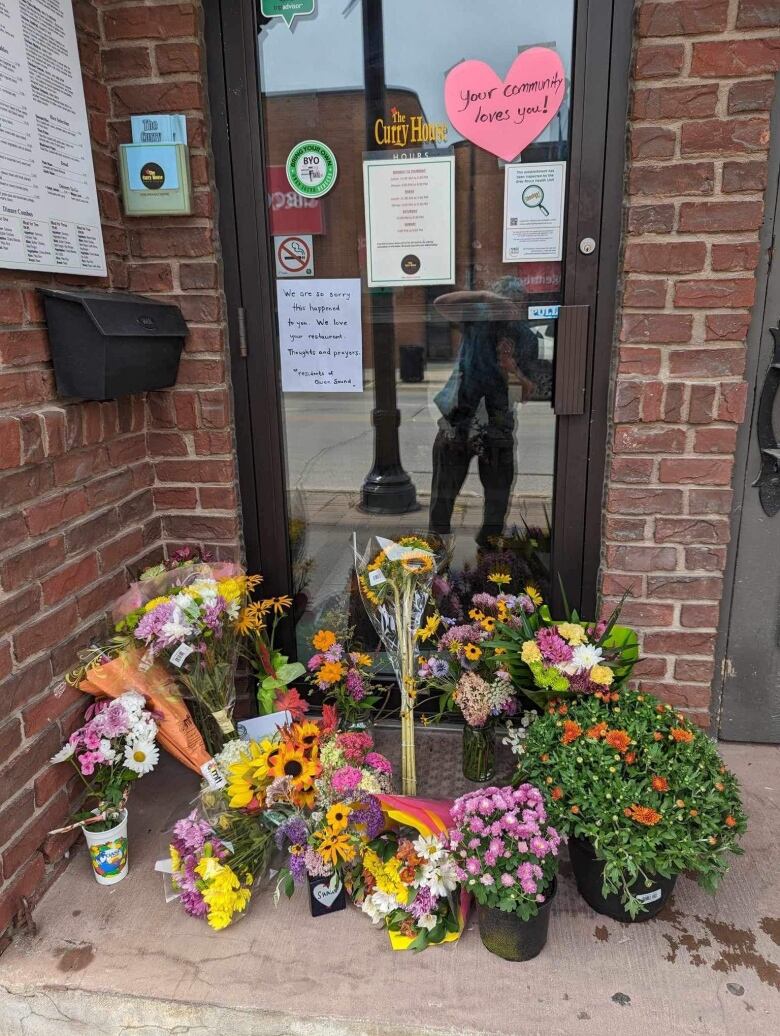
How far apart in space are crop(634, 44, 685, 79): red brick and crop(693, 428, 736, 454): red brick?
A: 3.25 ft

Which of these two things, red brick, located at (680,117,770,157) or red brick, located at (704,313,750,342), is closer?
red brick, located at (680,117,770,157)

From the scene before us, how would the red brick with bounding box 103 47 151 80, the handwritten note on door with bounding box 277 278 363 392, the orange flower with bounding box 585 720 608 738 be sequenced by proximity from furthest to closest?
the handwritten note on door with bounding box 277 278 363 392 → the red brick with bounding box 103 47 151 80 → the orange flower with bounding box 585 720 608 738

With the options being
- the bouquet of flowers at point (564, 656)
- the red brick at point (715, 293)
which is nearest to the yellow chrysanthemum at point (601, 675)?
the bouquet of flowers at point (564, 656)

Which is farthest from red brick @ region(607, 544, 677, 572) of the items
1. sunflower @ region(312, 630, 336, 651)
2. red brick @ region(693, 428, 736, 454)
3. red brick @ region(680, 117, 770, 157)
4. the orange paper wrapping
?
the orange paper wrapping

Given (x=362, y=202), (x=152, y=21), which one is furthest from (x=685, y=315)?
(x=152, y=21)

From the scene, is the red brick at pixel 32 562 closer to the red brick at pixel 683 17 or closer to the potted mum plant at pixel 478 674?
the potted mum plant at pixel 478 674

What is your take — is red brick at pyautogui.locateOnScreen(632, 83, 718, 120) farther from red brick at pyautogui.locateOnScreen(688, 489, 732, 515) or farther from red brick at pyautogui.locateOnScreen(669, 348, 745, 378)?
red brick at pyautogui.locateOnScreen(688, 489, 732, 515)

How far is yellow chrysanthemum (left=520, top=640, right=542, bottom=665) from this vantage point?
1.92 m

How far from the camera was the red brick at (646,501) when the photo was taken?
7.25ft

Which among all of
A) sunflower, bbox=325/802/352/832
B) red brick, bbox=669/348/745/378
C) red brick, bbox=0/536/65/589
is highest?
red brick, bbox=669/348/745/378

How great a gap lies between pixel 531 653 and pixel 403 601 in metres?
0.41

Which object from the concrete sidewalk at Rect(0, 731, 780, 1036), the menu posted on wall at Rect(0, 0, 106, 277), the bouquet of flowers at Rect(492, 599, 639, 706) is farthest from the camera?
the bouquet of flowers at Rect(492, 599, 639, 706)

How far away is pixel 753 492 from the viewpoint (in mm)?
2258

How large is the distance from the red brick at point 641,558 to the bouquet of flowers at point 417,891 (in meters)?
1.02
